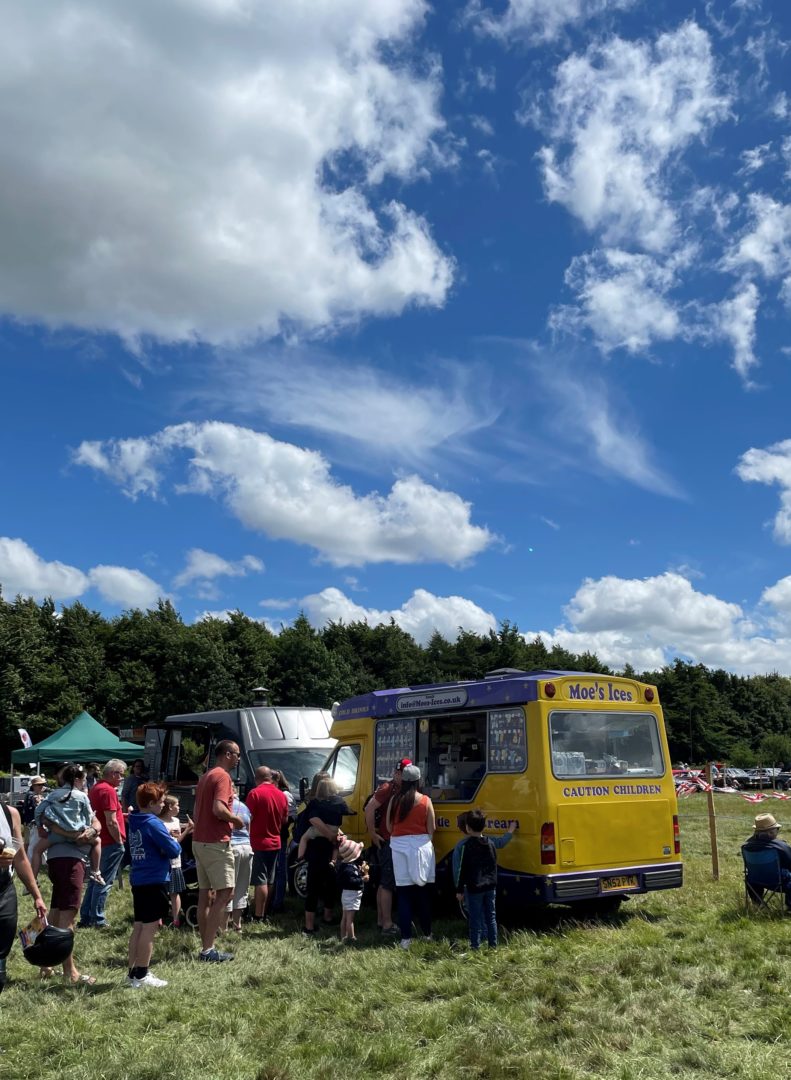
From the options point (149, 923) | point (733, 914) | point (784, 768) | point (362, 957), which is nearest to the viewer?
point (149, 923)

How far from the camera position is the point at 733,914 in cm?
920

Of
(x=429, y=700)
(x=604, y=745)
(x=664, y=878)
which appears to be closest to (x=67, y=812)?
(x=429, y=700)

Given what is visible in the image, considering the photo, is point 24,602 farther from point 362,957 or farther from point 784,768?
point 784,768

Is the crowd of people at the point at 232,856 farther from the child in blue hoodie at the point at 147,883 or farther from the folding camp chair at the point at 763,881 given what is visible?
the folding camp chair at the point at 763,881

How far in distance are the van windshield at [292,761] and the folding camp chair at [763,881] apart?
6.72 metres

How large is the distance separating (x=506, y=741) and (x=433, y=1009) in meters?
3.42

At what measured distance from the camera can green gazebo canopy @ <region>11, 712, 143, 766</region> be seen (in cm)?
2278

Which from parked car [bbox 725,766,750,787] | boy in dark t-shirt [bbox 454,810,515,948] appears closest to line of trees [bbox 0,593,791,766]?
parked car [bbox 725,766,750,787]

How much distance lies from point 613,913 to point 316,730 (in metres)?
6.53

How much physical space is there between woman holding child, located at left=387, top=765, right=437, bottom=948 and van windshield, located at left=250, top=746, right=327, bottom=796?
5405 mm

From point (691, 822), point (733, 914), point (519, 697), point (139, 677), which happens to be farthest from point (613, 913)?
point (139, 677)

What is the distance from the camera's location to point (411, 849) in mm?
8727

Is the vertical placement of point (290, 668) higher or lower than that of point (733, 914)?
higher

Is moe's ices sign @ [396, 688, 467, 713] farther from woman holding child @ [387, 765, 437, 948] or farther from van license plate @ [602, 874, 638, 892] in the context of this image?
van license plate @ [602, 874, 638, 892]
